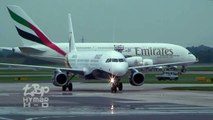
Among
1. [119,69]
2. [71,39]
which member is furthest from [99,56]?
[71,39]

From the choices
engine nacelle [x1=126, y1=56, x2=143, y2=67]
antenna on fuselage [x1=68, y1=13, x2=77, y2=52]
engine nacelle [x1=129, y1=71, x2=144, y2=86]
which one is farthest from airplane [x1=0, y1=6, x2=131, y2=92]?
engine nacelle [x1=126, y1=56, x2=143, y2=67]

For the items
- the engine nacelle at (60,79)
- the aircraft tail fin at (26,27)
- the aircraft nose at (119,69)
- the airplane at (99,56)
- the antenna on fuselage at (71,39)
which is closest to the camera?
the aircraft nose at (119,69)

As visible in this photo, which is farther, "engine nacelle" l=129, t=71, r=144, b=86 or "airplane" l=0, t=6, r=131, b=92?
"engine nacelle" l=129, t=71, r=144, b=86

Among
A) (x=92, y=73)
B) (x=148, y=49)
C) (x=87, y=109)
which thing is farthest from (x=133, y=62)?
(x=87, y=109)

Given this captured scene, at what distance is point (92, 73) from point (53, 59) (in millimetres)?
53292

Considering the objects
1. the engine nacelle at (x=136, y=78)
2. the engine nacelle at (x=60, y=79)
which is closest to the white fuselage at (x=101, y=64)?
the engine nacelle at (x=60, y=79)

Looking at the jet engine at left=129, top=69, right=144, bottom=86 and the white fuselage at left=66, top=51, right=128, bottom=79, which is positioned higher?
the white fuselage at left=66, top=51, right=128, bottom=79

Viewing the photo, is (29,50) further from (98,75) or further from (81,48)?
(98,75)

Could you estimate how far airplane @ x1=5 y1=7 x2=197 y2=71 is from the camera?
9538 cm

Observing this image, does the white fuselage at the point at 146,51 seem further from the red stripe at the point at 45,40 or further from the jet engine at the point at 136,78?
the jet engine at the point at 136,78

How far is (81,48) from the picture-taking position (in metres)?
107

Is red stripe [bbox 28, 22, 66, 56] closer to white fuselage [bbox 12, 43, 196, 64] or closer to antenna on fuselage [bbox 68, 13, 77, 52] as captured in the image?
white fuselage [bbox 12, 43, 196, 64]

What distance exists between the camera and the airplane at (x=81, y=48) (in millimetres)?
95375

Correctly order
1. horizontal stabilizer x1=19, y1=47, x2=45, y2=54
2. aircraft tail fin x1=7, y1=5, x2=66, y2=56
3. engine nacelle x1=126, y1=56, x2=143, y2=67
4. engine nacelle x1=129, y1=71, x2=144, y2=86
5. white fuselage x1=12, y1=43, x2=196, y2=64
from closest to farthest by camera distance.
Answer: engine nacelle x1=129, y1=71, x2=144, y2=86, aircraft tail fin x1=7, y1=5, x2=66, y2=56, engine nacelle x1=126, y1=56, x2=143, y2=67, horizontal stabilizer x1=19, y1=47, x2=45, y2=54, white fuselage x1=12, y1=43, x2=196, y2=64
